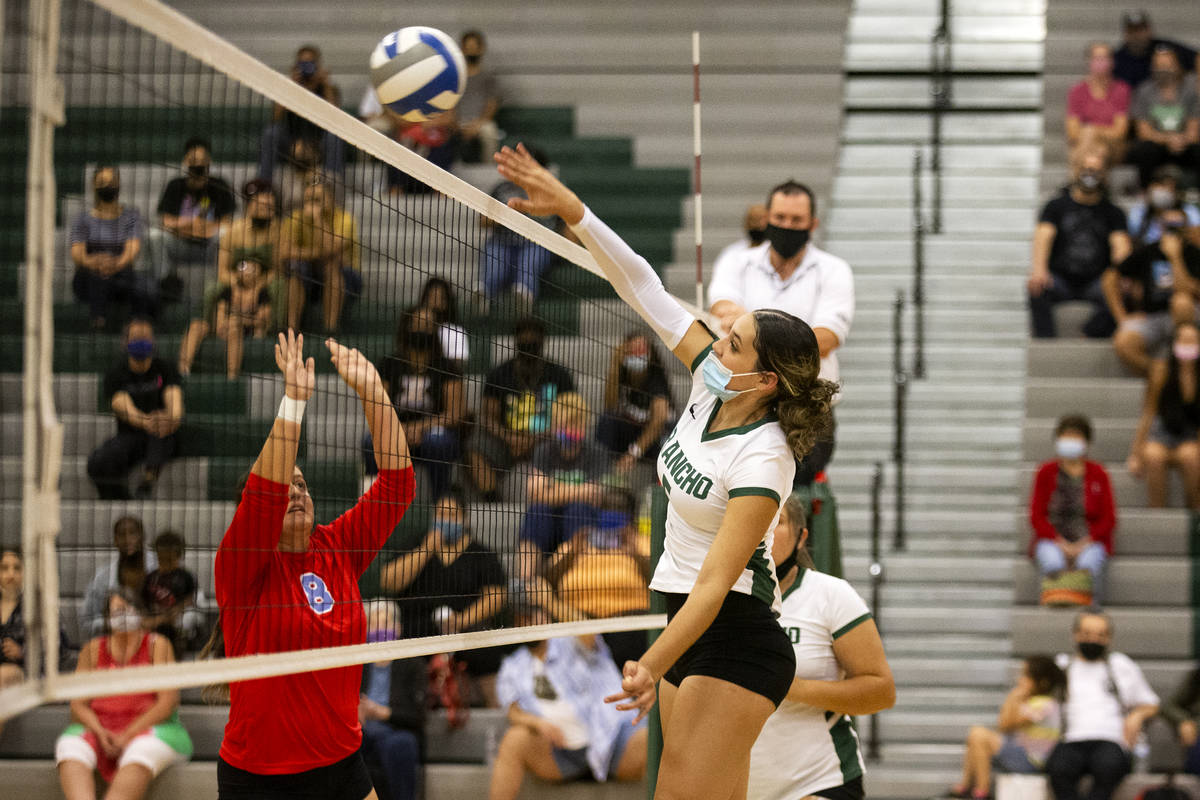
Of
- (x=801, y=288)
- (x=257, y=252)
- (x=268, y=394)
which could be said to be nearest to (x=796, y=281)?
(x=801, y=288)

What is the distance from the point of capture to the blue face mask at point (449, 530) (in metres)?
7.21

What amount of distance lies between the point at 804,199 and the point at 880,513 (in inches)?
194

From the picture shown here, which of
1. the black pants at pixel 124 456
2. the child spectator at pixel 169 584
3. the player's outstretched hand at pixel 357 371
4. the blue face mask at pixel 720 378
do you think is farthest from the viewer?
the black pants at pixel 124 456

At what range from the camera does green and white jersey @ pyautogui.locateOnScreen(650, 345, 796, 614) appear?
384 cm

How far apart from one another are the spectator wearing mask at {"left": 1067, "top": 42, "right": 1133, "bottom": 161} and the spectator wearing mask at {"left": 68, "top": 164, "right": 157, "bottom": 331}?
8380 millimetres

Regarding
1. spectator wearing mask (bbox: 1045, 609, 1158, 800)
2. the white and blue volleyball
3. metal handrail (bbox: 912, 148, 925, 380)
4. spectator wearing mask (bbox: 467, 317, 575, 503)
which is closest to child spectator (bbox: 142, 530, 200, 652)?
spectator wearing mask (bbox: 467, 317, 575, 503)

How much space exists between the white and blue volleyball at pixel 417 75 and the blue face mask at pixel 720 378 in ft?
5.33

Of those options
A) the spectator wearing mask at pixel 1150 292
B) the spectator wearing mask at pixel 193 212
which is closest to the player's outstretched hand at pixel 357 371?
the spectator wearing mask at pixel 193 212

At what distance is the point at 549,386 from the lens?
7.23m

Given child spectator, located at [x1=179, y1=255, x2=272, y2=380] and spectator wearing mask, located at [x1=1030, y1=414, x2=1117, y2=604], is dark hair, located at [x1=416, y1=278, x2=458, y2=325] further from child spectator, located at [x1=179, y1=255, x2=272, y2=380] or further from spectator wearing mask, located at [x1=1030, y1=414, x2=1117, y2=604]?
spectator wearing mask, located at [x1=1030, y1=414, x2=1117, y2=604]

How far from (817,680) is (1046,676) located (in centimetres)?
450

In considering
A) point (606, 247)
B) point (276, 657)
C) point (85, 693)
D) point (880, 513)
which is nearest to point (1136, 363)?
point (880, 513)

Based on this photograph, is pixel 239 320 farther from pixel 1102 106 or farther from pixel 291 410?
pixel 1102 106

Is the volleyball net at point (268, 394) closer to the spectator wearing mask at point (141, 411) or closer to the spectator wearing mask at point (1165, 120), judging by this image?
the spectator wearing mask at point (141, 411)
